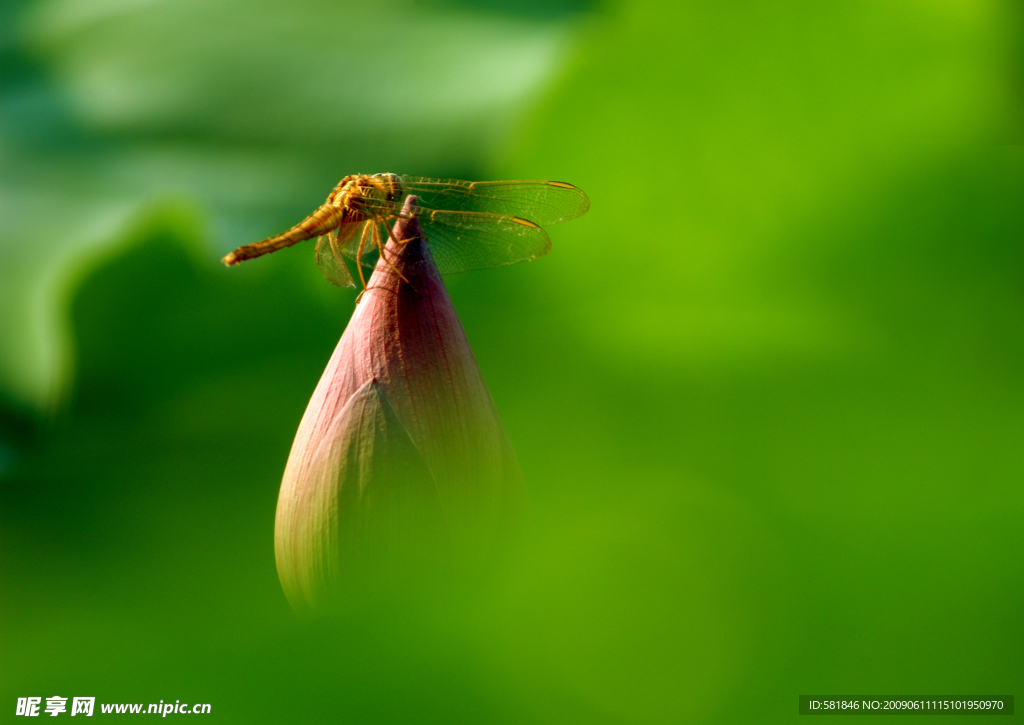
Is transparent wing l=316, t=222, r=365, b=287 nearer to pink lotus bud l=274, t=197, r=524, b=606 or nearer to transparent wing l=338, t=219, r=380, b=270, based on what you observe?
transparent wing l=338, t=219, r=380, b=270

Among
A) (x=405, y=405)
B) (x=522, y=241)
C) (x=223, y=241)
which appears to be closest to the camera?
(x=405, y=405)

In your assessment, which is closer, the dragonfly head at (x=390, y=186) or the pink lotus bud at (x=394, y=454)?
the pink lotus bud at (x=394, y=454)

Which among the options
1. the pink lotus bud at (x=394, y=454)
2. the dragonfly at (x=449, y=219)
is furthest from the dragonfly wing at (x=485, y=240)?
the pink lotus bud at (x=394, y=454)

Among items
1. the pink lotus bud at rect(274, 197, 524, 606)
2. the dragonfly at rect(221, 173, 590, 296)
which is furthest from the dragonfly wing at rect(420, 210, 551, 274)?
the pink lotus bud at rect(274, 197, 524, 606)

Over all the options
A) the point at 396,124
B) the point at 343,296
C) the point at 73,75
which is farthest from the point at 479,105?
the point at 73,75

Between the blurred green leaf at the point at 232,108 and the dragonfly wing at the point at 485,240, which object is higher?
the blurred green leaf at the point at 232,108

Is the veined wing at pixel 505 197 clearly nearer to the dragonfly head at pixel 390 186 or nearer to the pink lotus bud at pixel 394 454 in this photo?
the dragonfly head at pixel 390 186

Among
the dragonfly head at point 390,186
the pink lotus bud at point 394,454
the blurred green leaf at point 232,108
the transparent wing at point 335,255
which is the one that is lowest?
the pink lotus bud at point 394,454

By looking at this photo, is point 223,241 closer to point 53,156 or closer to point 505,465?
point 53,156
